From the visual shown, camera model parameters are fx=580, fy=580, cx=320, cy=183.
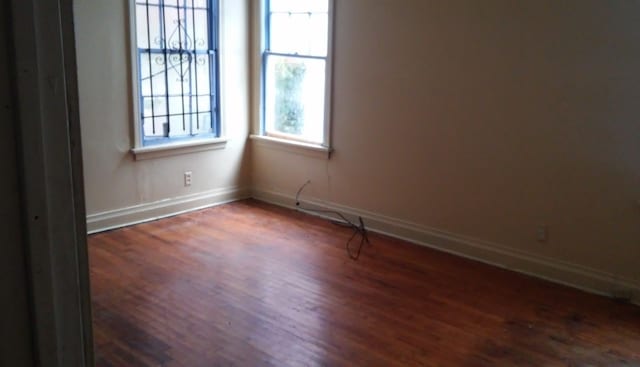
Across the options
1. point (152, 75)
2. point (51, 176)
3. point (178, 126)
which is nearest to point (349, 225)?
point (178, 126)

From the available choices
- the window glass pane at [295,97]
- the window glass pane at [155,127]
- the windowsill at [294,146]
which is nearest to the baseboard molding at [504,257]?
the windowsill at [294,146]

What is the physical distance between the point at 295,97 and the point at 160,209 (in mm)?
1512

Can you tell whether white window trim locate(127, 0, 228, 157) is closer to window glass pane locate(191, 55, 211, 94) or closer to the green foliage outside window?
window glass pane locate(191, 55, 211, 94)

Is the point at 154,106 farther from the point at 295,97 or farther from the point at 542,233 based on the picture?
the point at 542,233

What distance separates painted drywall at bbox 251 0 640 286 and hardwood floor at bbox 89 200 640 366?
374 millimetres

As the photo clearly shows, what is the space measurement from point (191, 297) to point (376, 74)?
2.21m

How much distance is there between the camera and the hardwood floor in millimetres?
2846

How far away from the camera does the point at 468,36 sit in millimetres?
3949

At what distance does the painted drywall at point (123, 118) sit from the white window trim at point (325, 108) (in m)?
0.13

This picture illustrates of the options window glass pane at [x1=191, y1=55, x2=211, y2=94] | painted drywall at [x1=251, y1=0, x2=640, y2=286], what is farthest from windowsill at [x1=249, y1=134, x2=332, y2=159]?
window glass pane at [x1=191, y1=55, x2=211, y2=94]

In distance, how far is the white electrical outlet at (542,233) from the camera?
3834mm

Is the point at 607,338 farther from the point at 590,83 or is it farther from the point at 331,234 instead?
the point at 331,234

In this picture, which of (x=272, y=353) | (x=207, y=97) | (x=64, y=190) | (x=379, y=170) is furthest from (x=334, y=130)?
(x=64, y=190)

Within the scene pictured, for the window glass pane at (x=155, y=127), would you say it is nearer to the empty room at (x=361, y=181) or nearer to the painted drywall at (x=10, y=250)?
the empty room at (x=361, y=181)
